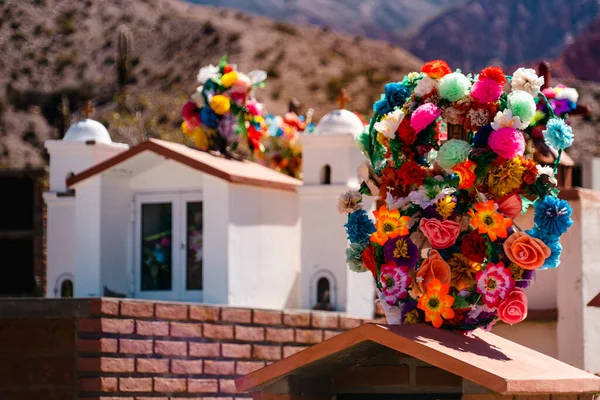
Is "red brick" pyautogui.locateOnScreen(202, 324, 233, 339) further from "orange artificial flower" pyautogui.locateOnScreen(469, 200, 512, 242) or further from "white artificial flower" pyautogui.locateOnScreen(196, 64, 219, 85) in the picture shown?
"orange artificial flower" pyautogui.locateOnScreen(469, 200, 512, 242)

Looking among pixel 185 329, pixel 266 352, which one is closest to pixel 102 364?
pixel 185 329

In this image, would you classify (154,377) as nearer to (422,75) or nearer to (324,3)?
(422,75)

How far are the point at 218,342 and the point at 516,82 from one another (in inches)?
233

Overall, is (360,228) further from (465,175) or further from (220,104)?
(220,104)

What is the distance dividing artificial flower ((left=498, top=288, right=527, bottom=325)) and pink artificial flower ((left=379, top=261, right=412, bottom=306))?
2.31 ft

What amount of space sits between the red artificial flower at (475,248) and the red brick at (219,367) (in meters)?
5.71

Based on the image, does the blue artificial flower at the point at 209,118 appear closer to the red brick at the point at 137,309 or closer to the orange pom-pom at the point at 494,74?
the red brick at the point at 137,309

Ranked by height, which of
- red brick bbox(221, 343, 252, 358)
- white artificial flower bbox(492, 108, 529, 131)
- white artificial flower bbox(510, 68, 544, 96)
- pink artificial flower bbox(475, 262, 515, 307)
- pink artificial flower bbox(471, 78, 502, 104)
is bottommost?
red brick bbox(221, 343, 252, 358)

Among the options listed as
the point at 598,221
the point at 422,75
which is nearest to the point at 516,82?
the point at 422,75

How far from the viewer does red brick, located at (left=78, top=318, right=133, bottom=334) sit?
1331cm

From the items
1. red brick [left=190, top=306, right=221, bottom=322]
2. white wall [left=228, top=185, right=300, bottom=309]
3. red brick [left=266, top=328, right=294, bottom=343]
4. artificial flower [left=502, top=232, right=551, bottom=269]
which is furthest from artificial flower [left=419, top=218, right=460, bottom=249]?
white wall [left=228, top=185, right=300, bottom=309]

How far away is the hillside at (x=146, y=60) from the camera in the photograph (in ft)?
173

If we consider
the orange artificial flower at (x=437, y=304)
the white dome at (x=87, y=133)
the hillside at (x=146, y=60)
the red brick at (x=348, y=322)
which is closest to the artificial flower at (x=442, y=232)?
the orange artificial flower at (x=437, y=304)

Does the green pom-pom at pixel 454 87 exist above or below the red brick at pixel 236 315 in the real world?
above
